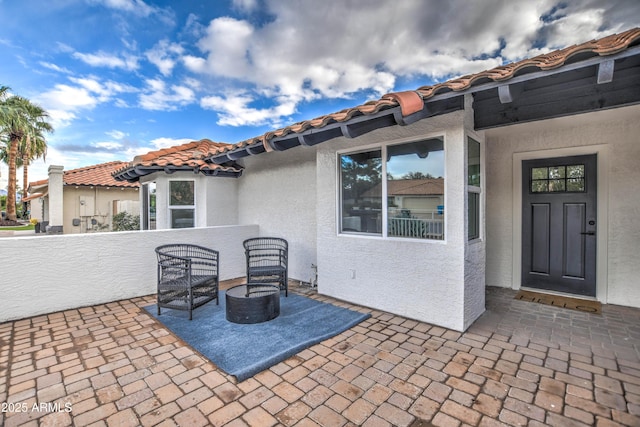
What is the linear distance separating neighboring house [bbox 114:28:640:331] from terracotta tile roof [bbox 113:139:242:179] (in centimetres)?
8

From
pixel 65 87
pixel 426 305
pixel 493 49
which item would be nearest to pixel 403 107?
pixel 426 305

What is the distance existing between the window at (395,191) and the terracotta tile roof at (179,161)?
365 centimetres

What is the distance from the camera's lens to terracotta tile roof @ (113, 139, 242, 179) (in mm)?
6809

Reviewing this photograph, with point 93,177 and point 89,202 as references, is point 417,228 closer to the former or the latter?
point 89,202

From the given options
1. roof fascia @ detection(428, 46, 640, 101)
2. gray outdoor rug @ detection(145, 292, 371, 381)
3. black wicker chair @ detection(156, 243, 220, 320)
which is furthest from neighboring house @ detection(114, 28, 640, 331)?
black wicker chair @ detection(156, 243, 220, 320)

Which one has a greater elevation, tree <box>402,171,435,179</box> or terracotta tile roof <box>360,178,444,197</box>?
tree <box>402,171,435,179</box>

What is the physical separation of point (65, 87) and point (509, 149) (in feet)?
45.4

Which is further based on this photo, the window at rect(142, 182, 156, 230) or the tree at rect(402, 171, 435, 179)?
the window at rect(142, 182, 156, 230)

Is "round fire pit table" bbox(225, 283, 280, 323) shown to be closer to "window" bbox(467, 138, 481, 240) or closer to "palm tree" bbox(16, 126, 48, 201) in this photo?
"window" bbox(467, 138, 481, 240)

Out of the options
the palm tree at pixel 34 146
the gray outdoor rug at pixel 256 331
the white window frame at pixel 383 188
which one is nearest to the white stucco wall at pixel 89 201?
the palm tree at pixel 34 146

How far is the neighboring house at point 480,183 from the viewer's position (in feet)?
11.1

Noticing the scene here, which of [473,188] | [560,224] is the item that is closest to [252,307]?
[473,188]

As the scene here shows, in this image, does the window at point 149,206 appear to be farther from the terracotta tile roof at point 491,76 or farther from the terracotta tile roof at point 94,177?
the terracotta tile roof at point 491,76

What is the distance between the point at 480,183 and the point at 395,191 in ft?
4.30
